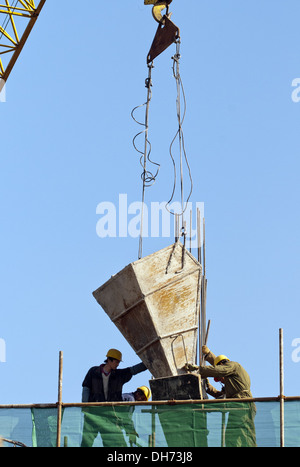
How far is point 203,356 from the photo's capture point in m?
19.1

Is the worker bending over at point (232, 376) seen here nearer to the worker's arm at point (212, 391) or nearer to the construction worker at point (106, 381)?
the worker's arm at point (212, 391)

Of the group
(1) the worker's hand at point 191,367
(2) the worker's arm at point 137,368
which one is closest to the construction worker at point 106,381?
(2) the worker's arm at point 137,368

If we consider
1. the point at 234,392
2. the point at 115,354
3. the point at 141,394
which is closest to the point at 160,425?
the point at 234,392

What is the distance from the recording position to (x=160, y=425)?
16.5 metres

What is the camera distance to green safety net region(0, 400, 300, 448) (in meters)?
16.0

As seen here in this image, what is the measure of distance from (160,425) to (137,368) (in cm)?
204

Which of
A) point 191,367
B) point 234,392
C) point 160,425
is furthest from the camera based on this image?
point 191,367

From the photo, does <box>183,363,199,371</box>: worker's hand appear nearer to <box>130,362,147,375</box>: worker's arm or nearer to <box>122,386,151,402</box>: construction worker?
<box>130,362,147,375</box>: worker's arm

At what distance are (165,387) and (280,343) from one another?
2.35 m

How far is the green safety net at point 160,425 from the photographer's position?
16.0 metres

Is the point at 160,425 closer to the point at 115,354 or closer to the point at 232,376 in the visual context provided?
the point at 232,376

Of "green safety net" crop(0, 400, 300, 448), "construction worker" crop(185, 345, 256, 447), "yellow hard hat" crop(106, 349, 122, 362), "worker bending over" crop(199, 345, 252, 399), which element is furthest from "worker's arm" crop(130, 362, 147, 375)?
"green safety net" crop(0, 400, 300, 448)

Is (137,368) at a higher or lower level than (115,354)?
lower
